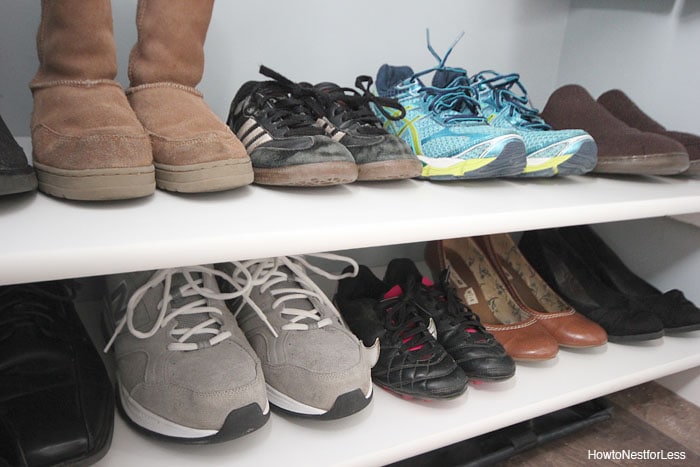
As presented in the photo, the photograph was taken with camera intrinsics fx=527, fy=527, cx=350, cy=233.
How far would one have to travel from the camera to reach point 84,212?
1.46 feet

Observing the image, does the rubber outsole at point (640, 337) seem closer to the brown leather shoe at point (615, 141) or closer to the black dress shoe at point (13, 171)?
the brown leather shoe at point (615, 141)

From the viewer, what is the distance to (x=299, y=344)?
59 centimetres

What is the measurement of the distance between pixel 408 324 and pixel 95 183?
412 millimetres

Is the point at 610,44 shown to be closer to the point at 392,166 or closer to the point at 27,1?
the point at 392,166

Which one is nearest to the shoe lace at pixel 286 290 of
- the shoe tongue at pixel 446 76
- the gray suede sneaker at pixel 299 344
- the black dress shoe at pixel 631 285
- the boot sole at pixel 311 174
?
the gray suede sneaker at pixel 299 344

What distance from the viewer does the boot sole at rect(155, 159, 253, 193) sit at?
1.61ft

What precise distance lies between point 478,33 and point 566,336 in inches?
23.1

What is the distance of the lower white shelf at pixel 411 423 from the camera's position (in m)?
0.54

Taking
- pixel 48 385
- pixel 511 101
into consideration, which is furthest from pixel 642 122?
pixel 48 385

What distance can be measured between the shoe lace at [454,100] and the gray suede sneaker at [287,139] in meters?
0.17

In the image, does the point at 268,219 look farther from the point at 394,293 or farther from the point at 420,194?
the point at 394,293

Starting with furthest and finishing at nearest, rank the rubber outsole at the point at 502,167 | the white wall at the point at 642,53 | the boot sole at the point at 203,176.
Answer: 1. the white wall at the point at 642,53
2. the rubber outsole at the point at 502,167
3. the boot sole at the point at 203,176

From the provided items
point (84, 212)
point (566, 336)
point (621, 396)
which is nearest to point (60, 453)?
point (84, 212)

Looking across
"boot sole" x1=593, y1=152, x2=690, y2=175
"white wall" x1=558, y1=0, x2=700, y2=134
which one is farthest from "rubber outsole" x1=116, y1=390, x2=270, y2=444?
"white wall" x1=558, y1=0, x2=700, y2=134
